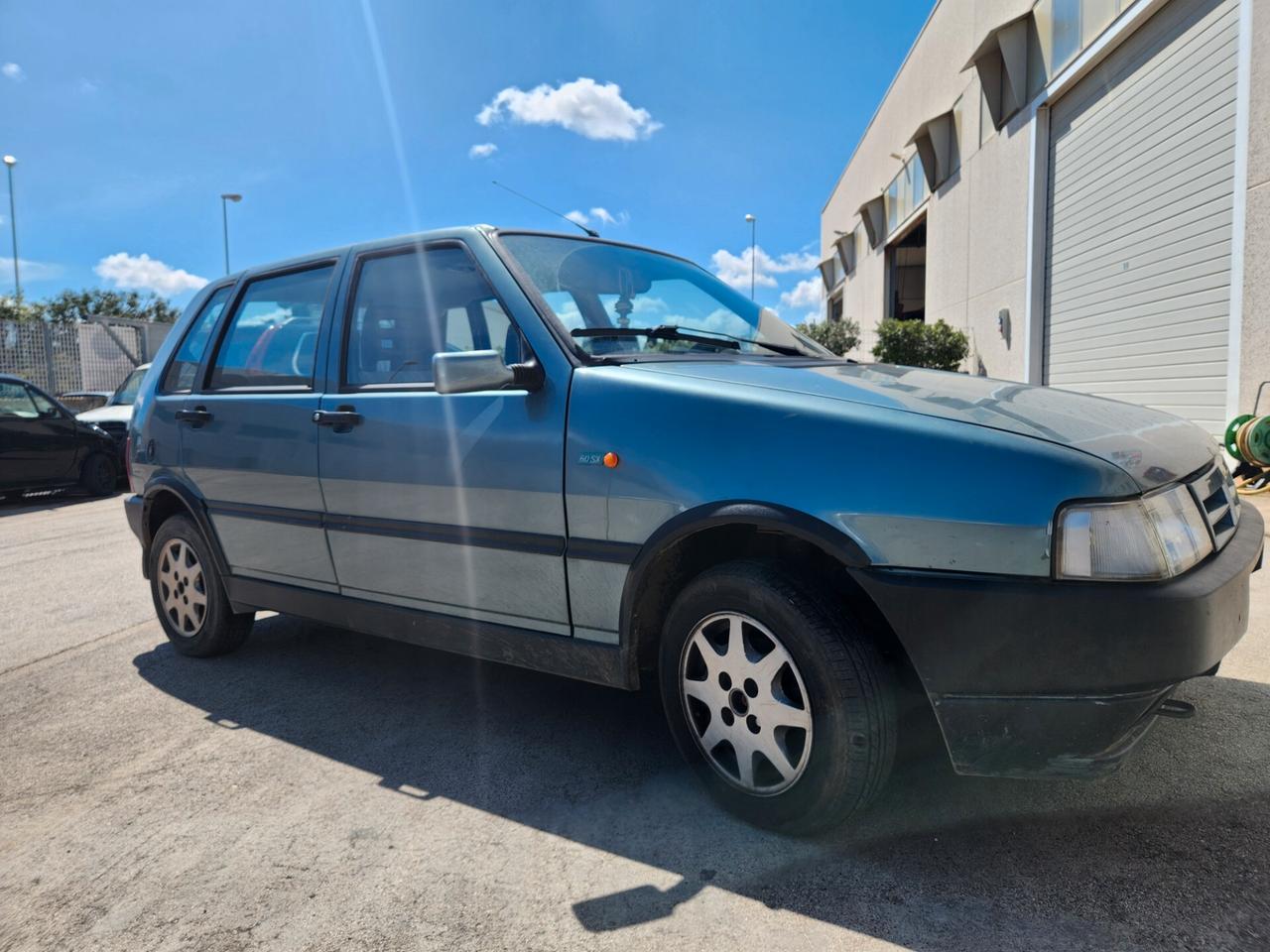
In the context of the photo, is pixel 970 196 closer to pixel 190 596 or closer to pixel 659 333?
pixel 659 333

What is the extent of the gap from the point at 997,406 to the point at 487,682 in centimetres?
249

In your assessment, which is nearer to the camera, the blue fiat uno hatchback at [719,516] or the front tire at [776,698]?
the blue fiat uno hatchback at [719,516]

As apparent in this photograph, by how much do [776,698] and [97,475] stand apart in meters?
12.5

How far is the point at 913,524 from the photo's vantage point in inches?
79.2

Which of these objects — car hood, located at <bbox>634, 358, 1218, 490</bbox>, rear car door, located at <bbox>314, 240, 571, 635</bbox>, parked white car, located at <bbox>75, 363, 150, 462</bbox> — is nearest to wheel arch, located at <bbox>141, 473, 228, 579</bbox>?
rear car door, located at <bbox>314, 240, 571, 635</bbox>

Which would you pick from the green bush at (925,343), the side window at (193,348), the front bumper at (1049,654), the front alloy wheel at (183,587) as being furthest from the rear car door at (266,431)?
the green bush at (925,343)

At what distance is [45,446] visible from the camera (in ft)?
36.0

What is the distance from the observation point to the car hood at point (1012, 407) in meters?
2.07

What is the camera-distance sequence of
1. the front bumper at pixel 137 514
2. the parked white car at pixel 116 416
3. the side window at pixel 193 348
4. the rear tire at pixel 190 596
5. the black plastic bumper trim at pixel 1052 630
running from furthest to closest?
the parked white car at pixel 116 416 < the front bumper at pixel 137 514 < the side window at pixel 193 348 < the rear tire at pixel 190 596 < the black plastic bumper trim at pixel 1052 630

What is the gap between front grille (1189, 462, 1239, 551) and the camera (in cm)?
222

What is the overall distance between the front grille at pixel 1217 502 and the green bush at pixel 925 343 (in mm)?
14756

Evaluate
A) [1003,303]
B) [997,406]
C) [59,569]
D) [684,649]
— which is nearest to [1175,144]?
[1003,303]

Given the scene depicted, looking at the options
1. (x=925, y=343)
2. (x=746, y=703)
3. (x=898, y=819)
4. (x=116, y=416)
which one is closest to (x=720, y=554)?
(x=746, y=703)

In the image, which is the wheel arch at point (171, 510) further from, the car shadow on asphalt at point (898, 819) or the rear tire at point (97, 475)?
the rear tire at point (97, 475)
